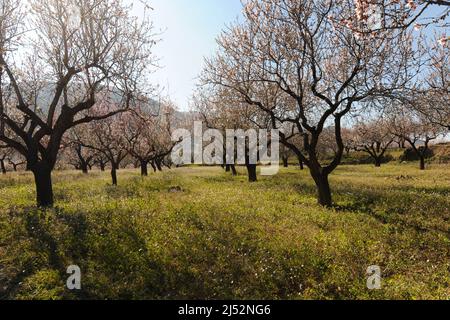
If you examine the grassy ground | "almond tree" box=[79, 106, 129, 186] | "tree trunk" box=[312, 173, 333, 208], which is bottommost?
the grassy ground

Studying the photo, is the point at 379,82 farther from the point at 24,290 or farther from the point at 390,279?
the point at 24,290

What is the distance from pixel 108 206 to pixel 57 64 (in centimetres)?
854

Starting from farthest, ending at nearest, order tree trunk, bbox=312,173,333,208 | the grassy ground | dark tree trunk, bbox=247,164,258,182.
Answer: dark tree trunk, bbox=247,164,258,182
tree trunk, bbox=312,173,333,208
the grassy ground

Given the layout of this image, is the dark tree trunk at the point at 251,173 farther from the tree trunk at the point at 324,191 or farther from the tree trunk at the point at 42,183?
the tree trunk at the point at 42,183

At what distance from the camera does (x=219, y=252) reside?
11.1 meters

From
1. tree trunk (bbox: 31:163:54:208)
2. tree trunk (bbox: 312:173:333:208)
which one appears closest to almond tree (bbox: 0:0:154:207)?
tree trunk (bbox: 31:163:54:208)

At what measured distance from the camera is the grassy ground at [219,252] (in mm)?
8977

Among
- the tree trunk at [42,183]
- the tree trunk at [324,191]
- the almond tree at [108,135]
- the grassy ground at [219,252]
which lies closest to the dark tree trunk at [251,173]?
the almond tree at [108,135]

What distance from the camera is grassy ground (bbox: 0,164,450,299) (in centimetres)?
898

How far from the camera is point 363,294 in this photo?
8.89 meters

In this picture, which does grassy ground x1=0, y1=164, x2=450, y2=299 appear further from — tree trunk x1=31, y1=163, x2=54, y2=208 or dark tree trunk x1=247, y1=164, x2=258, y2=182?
dark tree trunk x1=247, y1=164, x2=258, y2=182

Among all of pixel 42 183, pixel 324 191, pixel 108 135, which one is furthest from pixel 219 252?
pixel 108 135

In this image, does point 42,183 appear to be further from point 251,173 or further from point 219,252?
point 251,173
